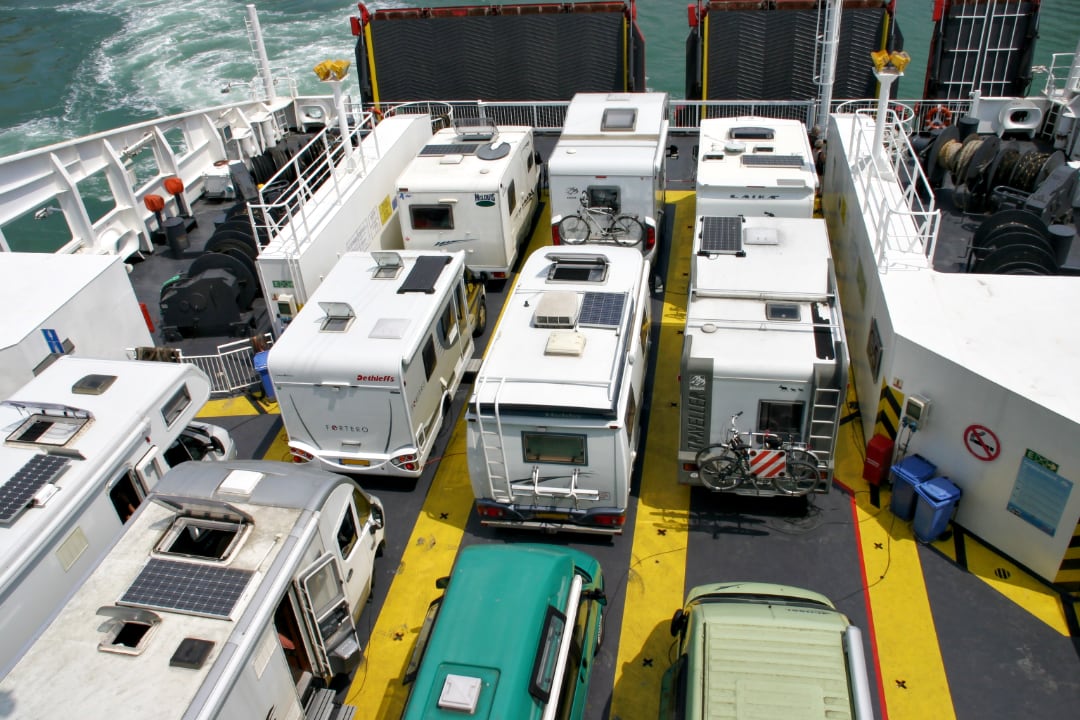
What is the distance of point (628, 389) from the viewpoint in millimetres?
10516

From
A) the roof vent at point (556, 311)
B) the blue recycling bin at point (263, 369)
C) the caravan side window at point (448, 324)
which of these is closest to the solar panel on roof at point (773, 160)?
the roof vent at point (556, 311)

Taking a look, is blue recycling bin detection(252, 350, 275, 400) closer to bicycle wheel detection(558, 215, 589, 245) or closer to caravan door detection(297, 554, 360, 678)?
caravan door detection(297, 554, 360, 678)

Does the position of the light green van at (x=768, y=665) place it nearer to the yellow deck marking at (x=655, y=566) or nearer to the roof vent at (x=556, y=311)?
the yellow deck marking at (x=655, y=566)

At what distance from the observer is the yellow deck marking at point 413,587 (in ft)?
30.7

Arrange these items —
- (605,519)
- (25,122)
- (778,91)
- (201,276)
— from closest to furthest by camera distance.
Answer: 1. (605,519)
2. (201,276)
3. (778,91)
4. (25,122)

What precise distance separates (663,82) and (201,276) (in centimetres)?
2986

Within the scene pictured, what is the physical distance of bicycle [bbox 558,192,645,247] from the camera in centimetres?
1636

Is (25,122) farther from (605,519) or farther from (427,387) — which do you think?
(605,519)

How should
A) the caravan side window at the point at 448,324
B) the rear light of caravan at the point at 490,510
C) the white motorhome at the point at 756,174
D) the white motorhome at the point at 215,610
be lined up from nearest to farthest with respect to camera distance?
the white motorhome at the point at 215,610 → the rear light of caravan at the point at 490,510 → the caravan side window at the point at 448,324 → the white motorhome at the point at 756,174

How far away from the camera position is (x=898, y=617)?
9789mm

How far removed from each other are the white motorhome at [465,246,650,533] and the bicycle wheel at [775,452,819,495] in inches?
80.4

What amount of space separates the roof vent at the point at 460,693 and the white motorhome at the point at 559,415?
331cm

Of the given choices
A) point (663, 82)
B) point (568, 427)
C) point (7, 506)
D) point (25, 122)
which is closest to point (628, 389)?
point (568, 427)

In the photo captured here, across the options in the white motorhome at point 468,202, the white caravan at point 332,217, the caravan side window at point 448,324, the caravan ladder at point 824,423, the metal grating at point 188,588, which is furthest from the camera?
the white motorhome at point 468,202
